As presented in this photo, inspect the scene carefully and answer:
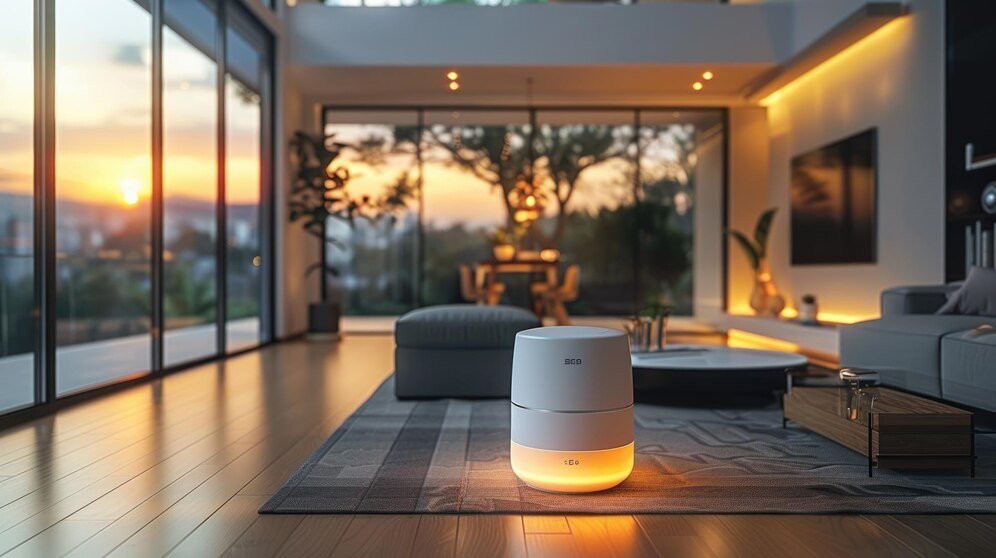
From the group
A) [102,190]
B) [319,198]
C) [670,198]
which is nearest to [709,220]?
[670,198]

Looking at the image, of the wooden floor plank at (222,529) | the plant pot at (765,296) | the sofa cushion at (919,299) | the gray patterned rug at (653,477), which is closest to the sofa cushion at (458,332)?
the gray patterned rug at (653,477)

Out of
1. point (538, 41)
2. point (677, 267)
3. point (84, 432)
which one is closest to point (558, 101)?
point (538, 41)

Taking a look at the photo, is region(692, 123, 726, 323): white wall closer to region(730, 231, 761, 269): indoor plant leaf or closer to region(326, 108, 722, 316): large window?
region(326, 108, 722, 316): large window

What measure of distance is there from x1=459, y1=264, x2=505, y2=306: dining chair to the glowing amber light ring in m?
5.78

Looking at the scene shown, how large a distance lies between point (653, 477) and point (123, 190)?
352 cm

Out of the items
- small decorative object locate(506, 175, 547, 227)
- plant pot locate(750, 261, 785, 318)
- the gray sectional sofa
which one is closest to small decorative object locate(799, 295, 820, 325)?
plant pot locate(750, 261, 785, 318)

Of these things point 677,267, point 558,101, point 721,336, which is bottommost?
point 721,336

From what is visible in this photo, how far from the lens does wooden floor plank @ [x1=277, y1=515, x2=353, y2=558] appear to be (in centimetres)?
182

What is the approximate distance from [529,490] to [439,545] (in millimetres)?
499

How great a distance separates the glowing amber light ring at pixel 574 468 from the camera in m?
2.20

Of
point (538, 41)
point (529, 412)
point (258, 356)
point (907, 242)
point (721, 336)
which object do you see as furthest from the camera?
point (721, 336)

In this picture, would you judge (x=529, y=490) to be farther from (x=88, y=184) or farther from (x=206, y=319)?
(x=206, y=319)

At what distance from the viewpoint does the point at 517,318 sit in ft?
13.4

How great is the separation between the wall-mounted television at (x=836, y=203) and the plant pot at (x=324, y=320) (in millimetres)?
4414
